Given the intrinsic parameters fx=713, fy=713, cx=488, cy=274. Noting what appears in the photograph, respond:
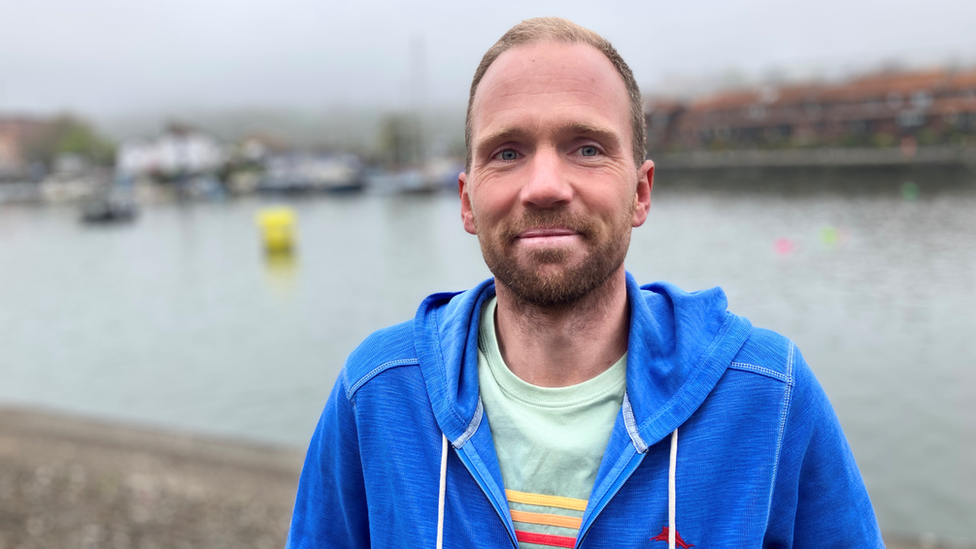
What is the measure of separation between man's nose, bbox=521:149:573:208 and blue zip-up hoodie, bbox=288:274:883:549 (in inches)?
12.3

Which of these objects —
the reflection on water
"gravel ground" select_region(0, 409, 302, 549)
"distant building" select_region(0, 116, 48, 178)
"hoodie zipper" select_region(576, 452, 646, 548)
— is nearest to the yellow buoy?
the reflection on water

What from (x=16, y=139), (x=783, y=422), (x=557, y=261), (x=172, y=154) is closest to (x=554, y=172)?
(x=557, y=261)

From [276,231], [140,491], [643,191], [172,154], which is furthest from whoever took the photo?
[172,154]

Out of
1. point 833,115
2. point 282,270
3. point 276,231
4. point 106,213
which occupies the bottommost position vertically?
point 282,270

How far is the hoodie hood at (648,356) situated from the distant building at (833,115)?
255 feet

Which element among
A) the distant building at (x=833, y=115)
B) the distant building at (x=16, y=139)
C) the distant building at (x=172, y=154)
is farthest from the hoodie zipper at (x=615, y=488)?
the distant building at (x=16, y=139)

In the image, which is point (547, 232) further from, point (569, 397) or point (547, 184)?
point (569, 397)

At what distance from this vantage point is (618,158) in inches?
62.7

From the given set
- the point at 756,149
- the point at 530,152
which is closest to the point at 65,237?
the point at 530,152

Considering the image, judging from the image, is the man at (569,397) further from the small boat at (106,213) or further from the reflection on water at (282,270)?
the small boat at (106,213)

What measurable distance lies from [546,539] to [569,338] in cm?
43

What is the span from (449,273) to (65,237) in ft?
113

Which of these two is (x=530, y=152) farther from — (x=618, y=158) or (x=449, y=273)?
(x=449, y=273)

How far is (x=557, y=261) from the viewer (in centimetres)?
154
